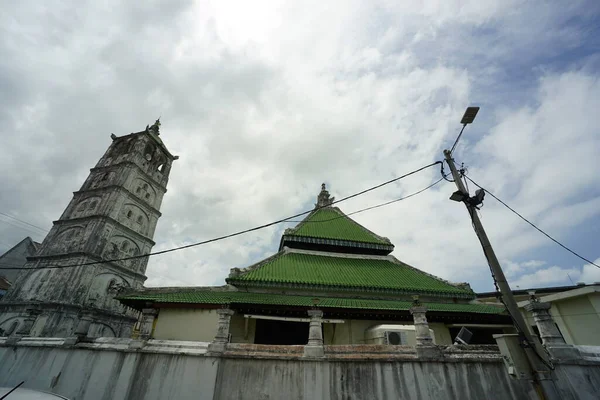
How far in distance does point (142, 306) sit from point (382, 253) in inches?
576

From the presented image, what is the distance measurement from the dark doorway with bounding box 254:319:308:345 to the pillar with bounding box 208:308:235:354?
3.08 m

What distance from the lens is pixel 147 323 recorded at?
1081 centimetres

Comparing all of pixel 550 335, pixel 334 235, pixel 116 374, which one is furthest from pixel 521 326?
pixel 116 374

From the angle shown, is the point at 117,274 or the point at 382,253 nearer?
the point at 382,253

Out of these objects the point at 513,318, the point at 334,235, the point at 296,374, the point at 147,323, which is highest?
the point at 334,235

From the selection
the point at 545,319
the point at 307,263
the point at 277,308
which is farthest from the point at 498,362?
the point at 307,263

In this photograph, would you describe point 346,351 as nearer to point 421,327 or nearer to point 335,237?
point 421,327

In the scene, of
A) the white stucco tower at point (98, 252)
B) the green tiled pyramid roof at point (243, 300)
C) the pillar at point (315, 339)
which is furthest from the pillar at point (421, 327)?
the white stucco tower at point (98, 252)

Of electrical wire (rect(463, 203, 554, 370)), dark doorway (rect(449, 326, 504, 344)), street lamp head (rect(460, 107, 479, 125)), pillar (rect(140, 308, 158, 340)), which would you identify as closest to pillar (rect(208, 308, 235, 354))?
pillar (rect(140, 308, 158, 340))

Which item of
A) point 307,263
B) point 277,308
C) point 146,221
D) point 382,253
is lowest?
point 277,308

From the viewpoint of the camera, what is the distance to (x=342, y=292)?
46.2 feet

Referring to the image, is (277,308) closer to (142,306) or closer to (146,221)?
(142,306)

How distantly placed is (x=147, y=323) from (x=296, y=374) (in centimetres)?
630

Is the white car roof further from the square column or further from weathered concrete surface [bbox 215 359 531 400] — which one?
the square column
